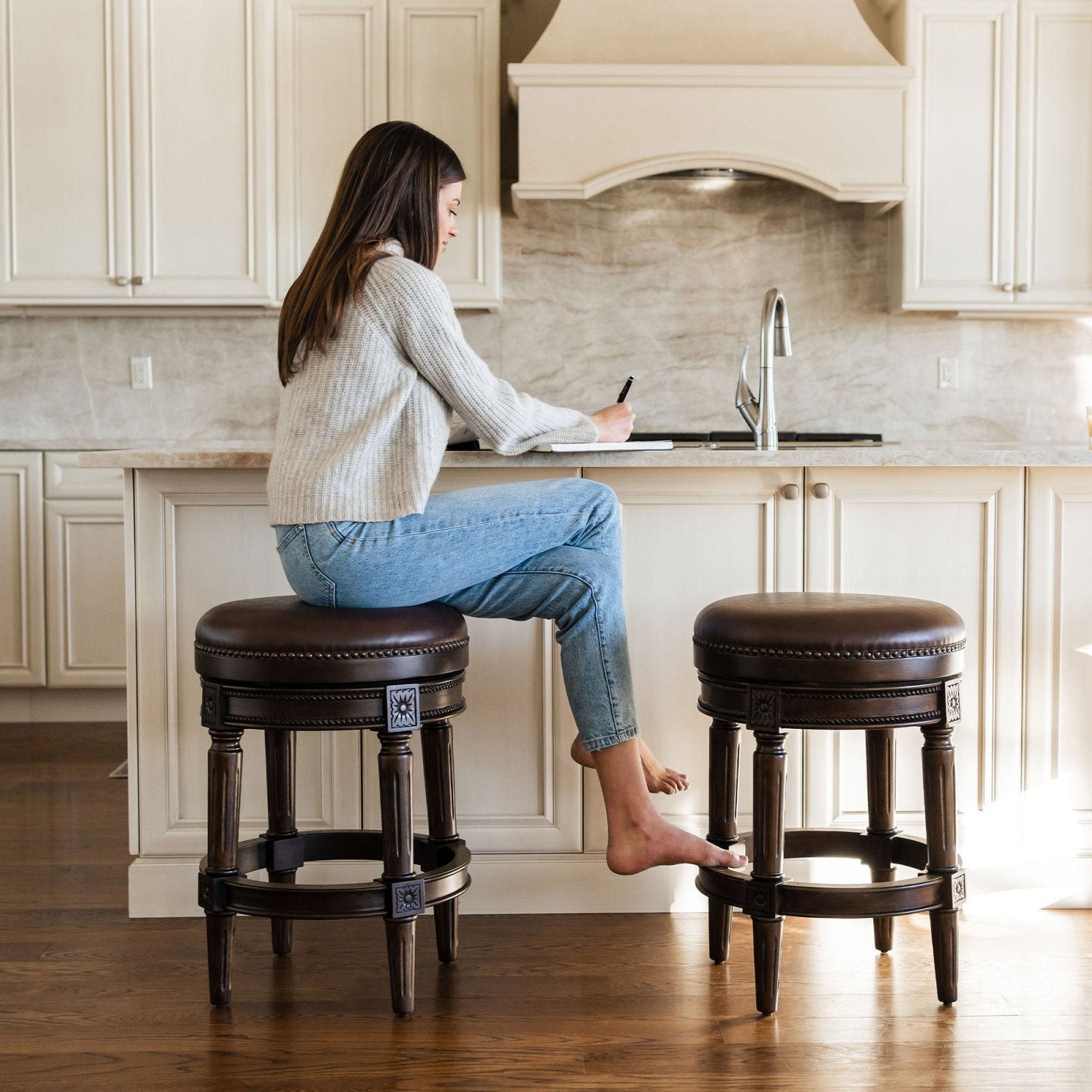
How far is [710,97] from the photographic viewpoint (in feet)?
11.0

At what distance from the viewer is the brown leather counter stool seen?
5.31 ft

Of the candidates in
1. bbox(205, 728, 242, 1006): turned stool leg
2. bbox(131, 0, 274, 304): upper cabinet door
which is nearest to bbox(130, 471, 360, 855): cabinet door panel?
bbox(205, 728, 242, 1006): turned stool leg

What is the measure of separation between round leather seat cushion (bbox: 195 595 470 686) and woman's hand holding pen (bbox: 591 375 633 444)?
0.43m

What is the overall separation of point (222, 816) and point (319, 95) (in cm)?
265

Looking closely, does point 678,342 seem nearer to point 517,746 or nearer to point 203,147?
point 203,147

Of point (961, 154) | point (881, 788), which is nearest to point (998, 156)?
point (961, 154)

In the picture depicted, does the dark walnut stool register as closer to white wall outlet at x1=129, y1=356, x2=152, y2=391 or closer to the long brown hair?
the long brown hair

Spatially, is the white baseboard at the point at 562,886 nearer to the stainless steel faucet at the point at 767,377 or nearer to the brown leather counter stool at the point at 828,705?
A: the brown leather counter stool at the point at 828,705

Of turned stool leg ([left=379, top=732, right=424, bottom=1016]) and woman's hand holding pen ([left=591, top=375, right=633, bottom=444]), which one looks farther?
woman's hand holding pen ([left=591, top=375, right=633, bottom=444])

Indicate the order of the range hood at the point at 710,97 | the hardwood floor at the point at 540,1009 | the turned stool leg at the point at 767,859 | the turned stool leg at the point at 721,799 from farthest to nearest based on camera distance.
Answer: the range hood at the point at 710,97, the turned stool leg at the point at 721,799, the turned stool leg at the point at 767,859, the hardwood floor at the point at 540,1009

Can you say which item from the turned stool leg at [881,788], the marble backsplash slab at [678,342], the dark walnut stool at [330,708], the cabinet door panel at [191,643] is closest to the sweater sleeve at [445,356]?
the dark walnut stool at [330,708]

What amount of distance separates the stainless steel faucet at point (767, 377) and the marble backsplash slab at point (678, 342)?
1648mm

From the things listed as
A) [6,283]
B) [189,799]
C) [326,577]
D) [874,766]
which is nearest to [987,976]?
[874,766]

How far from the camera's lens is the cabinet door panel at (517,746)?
215cm
